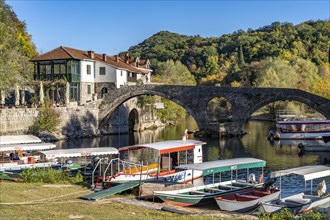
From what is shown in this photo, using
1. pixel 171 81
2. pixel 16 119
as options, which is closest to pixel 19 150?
pixel 16 119

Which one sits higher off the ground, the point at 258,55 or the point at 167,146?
the point at 258,55

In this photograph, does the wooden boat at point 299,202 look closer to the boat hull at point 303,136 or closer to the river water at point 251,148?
the river water at point 251,148

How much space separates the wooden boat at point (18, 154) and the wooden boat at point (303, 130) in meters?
31.4

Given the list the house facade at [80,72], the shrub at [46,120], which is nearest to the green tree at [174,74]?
the house facade at [80,72]

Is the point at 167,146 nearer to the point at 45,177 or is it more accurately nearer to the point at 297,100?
the point at 45,177

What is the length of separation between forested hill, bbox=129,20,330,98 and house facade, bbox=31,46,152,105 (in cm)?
2839

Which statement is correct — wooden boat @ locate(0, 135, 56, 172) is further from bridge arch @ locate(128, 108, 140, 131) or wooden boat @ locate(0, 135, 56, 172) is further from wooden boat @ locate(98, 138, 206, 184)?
bridge arch @ locate(128, 108, 140, 131)

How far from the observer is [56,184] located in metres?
23.3

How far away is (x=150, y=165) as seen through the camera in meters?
27.2

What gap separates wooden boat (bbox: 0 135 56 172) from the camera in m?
28.4

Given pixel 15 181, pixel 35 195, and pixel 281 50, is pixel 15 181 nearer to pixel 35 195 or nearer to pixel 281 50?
pixel 35 195

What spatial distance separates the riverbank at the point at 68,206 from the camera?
15.8 metres

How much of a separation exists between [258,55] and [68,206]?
11686cm

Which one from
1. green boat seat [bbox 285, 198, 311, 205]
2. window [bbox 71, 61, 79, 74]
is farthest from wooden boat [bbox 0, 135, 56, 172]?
window [bbox 71, 61, 79, 74]
